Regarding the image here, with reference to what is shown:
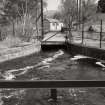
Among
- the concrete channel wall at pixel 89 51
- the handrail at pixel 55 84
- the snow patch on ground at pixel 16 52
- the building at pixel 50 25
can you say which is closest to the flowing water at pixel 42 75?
the concrete channel wall at pixel 89 51

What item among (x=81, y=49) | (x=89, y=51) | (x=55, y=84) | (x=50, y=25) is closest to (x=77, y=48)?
(x=81, y=49)

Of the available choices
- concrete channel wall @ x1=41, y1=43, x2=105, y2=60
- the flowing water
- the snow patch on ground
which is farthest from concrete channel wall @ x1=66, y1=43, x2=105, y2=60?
the snow patch on ground

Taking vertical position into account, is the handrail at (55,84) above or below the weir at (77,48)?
above

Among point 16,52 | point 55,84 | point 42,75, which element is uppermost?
point 55,84

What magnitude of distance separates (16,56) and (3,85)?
13.9 meters

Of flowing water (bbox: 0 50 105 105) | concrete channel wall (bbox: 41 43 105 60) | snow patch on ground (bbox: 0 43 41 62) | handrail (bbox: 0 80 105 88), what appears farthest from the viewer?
snow patch on ground (bbox: 0 43 41 62)

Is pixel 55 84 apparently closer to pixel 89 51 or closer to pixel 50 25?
pixel 89 51

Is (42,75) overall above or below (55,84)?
below

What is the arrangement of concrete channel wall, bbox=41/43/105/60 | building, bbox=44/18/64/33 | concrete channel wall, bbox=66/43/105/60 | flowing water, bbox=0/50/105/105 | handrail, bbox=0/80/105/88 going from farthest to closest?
building, bbox=44/18/64/33, concrete channel wall, bbox=41/43/105/60, concrete channel wall, bbox=66/43/105/60, flowing water, bbox=0/50/105/105, handrail, bbox=0/80/105/88

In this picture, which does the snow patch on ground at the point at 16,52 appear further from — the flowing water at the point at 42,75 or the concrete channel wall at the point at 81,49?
the concrete channel wall at the point at 81,49

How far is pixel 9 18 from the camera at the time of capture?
3800 cm

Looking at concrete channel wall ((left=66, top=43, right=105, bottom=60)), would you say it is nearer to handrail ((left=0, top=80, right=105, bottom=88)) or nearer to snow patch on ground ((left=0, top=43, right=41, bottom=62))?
snow patch on ground ((left=0, top=43, right=41, bottom=62))

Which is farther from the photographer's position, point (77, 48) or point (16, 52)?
point (77, 48)

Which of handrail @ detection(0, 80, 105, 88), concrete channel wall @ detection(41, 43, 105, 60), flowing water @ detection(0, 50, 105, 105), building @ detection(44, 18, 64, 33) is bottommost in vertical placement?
flowing water @ detection(0, 50, 105, 105)
